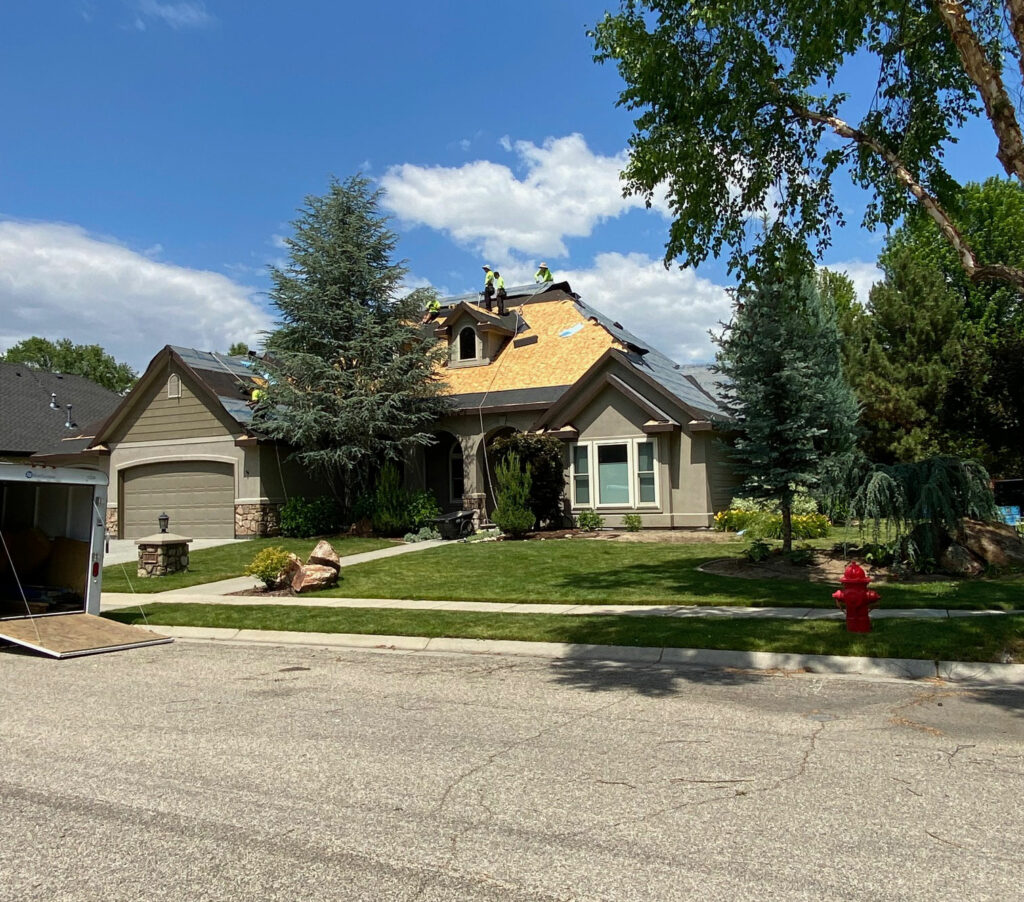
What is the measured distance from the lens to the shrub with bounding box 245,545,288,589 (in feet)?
49.3

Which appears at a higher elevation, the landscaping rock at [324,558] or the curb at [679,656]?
the landscaping rock at [324,558]

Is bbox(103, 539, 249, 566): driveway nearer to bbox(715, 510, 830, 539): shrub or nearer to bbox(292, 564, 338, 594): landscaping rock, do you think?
bbox(292, 564, 338, 594): landscaping rock

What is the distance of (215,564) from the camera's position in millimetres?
19328

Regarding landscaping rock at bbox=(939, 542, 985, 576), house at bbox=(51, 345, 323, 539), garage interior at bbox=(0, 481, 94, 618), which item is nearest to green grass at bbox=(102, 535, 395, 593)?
house at bbox=(51, 345, 323, 539)

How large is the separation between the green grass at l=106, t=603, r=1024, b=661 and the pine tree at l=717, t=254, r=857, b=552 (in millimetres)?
5370

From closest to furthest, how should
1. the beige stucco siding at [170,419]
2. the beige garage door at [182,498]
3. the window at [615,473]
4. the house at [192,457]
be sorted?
the window at [615,473]
the house at [192,457]
the beige garage door at [182,498]
the beige stucco siding at [170,419]

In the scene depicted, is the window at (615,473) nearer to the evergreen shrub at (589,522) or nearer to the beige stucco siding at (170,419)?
the evergreen shrub at (589,522)

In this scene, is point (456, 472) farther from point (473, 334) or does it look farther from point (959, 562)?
point (959, 562)

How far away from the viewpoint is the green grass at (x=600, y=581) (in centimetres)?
1175

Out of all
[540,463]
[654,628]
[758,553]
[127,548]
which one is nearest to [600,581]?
[758,553]

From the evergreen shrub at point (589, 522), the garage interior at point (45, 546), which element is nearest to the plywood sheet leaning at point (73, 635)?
the garage interior at point (45, 546)

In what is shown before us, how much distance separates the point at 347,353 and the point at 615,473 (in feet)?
27.2

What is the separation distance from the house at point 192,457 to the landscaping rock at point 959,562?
18.1 m

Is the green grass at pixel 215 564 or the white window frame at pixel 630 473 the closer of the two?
the green grass at pixel 215 564
